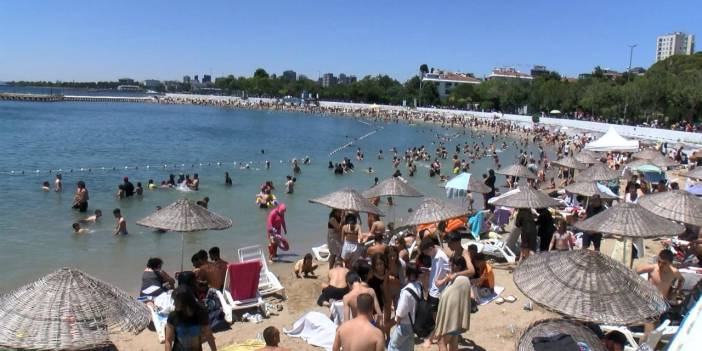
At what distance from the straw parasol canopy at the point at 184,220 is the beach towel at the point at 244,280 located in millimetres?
919

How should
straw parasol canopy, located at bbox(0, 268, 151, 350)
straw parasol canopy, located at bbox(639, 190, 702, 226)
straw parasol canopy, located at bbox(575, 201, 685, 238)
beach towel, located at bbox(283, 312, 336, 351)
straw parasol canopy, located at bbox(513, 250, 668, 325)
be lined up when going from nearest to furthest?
straw parasol canopy, located at bbox(0, 268, 151, 350) → straw parasol canopy, located at bbox(513, 250, 668, 325) → beach towel, located at bbox(283, 312, 336, 351) → straw parasol canopy, located at bbox(575, 201, 685, 238) → straw parasol canopy, located at bbox(639, 190, 702, 226)

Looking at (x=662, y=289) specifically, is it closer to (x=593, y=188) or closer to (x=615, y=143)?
(x=593, y=188)

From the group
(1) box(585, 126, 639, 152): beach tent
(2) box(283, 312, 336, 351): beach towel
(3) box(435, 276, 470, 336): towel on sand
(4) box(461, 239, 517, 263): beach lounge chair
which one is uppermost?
(1) box(585, 126, 639, 152): beach tent

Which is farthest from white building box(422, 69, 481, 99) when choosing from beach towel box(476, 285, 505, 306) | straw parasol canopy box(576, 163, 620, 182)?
beach towel box(476, 285, 505, 306)

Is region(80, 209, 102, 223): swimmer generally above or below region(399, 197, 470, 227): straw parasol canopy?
below

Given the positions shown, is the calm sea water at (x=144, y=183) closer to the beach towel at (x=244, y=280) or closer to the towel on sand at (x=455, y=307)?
the beach towel at (x=244, y=280)

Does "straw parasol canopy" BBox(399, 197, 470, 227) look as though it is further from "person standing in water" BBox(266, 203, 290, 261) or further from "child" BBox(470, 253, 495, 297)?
"person standing in water" BBox(266, 203, 290, 261)

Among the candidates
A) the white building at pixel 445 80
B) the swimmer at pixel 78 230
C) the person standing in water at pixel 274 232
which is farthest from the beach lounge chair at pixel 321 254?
the white building at pixel 445 80

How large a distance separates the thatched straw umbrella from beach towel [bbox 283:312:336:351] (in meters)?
2.24

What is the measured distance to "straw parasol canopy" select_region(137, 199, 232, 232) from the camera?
8875mm

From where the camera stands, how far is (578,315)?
509cm

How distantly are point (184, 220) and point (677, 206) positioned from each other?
342 inches

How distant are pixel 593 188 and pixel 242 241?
29.9 ft

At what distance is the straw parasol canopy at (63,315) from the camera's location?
15.3 feet
